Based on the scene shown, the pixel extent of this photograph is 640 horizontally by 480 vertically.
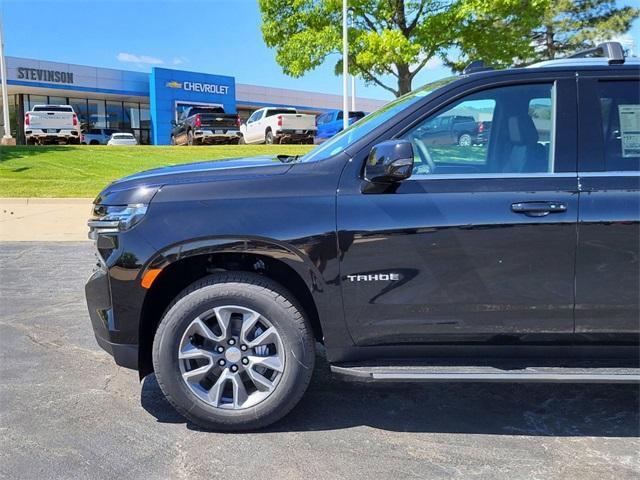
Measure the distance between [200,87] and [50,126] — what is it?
1922 cm

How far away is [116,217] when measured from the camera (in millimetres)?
3244

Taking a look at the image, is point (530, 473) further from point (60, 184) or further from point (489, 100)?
point (60, 184)

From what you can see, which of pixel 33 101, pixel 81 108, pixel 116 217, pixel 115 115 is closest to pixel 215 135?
pixel 116 217

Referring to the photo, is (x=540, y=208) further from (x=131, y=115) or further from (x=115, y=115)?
(x=131, y=115)

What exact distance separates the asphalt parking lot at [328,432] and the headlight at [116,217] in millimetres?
1135

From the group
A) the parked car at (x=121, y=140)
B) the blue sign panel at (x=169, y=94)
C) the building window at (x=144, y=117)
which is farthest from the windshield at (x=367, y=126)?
the building window at (x=144, y=117)

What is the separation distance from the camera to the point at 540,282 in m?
3.09

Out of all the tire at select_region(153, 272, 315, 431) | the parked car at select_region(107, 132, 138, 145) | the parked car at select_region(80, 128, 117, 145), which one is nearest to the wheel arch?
the tire at select_region(153, 272, 315, 431)

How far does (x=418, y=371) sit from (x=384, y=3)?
54.4 ft

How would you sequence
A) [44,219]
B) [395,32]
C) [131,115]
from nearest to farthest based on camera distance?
[44,219], [395,32], [131,115]

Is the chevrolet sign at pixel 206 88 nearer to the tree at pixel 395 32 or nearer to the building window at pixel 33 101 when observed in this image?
the building window at pixel 33 101

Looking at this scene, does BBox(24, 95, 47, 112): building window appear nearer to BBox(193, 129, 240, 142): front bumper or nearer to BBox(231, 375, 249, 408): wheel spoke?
BBox(193, 129, 240, 142): front bumper

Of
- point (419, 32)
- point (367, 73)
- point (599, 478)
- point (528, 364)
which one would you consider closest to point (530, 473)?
point (599, 478)

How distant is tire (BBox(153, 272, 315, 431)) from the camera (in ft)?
10.4
